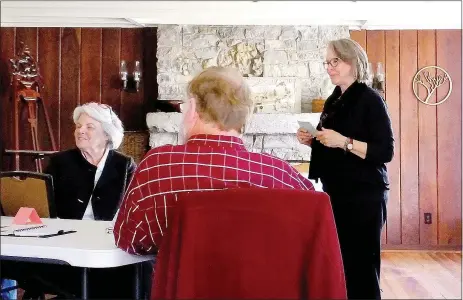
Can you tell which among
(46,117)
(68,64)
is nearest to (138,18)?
(68,64)

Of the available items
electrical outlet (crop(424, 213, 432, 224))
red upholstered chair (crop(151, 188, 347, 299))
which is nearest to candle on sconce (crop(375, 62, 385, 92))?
electrical outlet (crop(424, 213, 432, 224))

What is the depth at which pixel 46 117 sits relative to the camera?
5.19 metres

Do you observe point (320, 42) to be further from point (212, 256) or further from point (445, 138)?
point (212, 256)

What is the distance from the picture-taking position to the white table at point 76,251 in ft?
4.77

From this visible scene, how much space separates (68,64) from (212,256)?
4.68 meters

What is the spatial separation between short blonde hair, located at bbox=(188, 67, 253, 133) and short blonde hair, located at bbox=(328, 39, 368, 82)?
85 cm

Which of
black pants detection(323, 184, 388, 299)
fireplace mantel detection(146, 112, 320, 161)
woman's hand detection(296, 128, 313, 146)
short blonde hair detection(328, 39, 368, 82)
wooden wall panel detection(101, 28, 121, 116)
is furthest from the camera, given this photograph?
wooden wall panel detection(101, 28, 121, 116)

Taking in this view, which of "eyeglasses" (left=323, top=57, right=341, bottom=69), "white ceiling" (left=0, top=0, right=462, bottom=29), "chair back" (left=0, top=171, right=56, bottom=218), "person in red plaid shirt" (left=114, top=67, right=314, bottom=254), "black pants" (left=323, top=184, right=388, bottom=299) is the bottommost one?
"black pants" (left=323, top=184, right=388, bottom=299)

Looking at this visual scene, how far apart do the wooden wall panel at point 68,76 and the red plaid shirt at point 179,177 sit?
4.29 m

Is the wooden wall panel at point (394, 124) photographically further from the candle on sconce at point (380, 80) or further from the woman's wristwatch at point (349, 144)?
the woman's wristwatch at point (349, 144)

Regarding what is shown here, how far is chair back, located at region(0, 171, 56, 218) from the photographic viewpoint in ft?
6.93

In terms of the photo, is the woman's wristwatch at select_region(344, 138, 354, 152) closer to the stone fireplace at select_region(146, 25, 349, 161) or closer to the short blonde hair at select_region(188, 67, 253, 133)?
the short blonde hair at select_region(188, 67, 253, 133)

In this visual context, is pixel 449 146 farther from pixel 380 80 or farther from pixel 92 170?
pixel 92 170

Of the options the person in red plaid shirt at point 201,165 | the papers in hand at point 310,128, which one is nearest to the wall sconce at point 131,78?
the papers in hand at point 310,128
